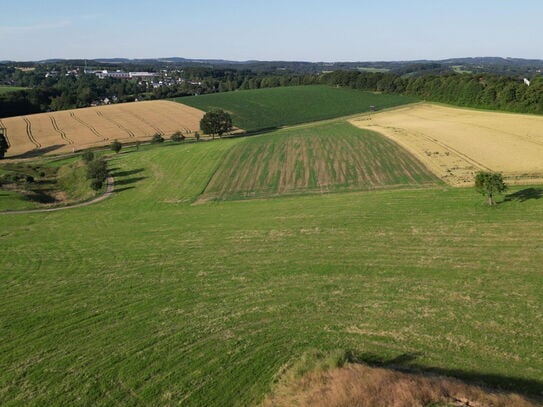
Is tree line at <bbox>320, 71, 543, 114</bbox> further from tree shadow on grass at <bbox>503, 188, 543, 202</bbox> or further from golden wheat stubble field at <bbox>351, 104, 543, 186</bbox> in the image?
tree shadow on grass at <bbox>503, 188, 543, 202</bbox>

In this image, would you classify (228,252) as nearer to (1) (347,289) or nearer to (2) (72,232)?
(1) (347,289)

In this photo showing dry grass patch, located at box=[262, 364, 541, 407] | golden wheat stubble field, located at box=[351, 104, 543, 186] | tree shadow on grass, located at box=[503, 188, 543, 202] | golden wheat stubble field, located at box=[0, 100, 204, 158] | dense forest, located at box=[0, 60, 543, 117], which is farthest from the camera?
dense forest, located at box=[0, 60, 543, 117]

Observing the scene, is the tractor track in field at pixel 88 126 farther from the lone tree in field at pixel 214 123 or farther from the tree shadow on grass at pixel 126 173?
the tree shadow on grass at pixel 126 173

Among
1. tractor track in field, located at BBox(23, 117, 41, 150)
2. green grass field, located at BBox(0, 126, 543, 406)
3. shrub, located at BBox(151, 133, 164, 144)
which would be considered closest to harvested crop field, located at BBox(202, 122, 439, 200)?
green grass field, located at BBox(0, 126, 543, 406)

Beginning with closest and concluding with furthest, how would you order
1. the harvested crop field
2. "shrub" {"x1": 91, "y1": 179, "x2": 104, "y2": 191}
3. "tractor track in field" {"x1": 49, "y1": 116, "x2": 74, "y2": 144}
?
the harvested crop field → "shrub" {"x1": 91, "y1": 179, "x2": 104, "y2": 191} → "tractor track in field" {"x1": 49, "y1": 116, "x2": 74, "y2": 144}

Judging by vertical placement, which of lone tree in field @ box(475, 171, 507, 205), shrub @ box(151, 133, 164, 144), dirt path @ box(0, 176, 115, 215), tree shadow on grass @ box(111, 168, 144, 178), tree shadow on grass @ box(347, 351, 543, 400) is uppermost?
lone tree in field @ box(475, 171, 507, 205)

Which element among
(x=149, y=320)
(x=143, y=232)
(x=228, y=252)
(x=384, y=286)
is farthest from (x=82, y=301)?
(x=384, y=286)

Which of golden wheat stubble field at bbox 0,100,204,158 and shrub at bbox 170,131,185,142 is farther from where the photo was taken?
golden wheat stubble field at bbox 0,100,204,158

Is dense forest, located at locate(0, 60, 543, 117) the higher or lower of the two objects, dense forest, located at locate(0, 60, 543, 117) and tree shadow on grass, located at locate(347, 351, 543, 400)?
the higher
